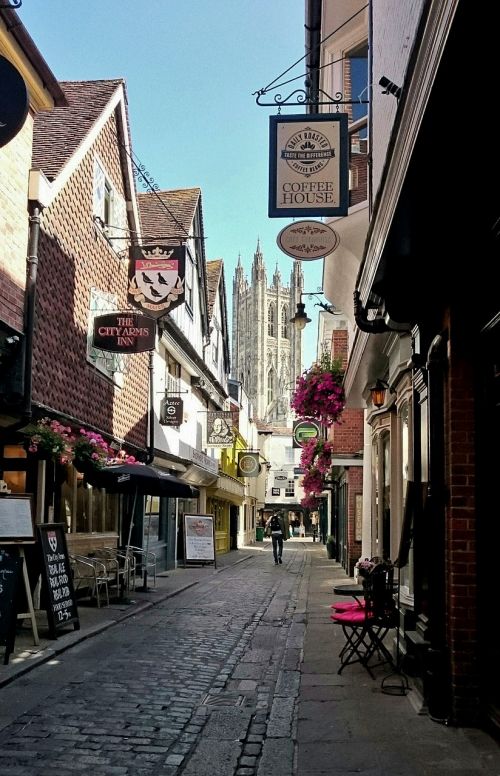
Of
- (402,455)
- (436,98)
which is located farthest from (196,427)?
(436,98)

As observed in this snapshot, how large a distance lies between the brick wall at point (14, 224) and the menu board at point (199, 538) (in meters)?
10.9

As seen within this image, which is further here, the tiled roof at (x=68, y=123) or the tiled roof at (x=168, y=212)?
the tiled roof at (x=168, y=212)

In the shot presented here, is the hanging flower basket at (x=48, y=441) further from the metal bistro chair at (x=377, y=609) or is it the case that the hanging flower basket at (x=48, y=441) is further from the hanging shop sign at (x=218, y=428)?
the hanging shop sign at (x=218, y=428)

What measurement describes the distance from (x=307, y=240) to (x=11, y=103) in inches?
161

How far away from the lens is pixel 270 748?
5500mm

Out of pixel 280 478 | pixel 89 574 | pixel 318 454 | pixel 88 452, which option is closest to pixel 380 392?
pixel 88 452

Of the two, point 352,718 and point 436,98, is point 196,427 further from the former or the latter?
point 436,98

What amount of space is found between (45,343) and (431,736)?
8.73 m

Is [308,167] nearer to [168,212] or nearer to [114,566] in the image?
[114,566]

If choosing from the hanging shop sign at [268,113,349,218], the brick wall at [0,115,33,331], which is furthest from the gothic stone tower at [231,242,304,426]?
the hanging shop sign at [268,113,349,218]

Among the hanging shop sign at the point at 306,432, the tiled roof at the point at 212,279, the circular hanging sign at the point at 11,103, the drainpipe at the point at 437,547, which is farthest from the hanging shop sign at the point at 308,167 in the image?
the hanging shop sign at the point at 306,432

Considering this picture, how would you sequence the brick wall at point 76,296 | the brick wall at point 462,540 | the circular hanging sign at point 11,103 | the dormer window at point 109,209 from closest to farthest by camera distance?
the brick wall at point 462,540, the circular hanging sign at point 11,103, the brick wall at point 76,296, the dormer window at point 109,209

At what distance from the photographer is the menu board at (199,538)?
21.2m

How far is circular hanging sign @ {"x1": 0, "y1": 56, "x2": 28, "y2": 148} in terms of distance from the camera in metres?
6.73
